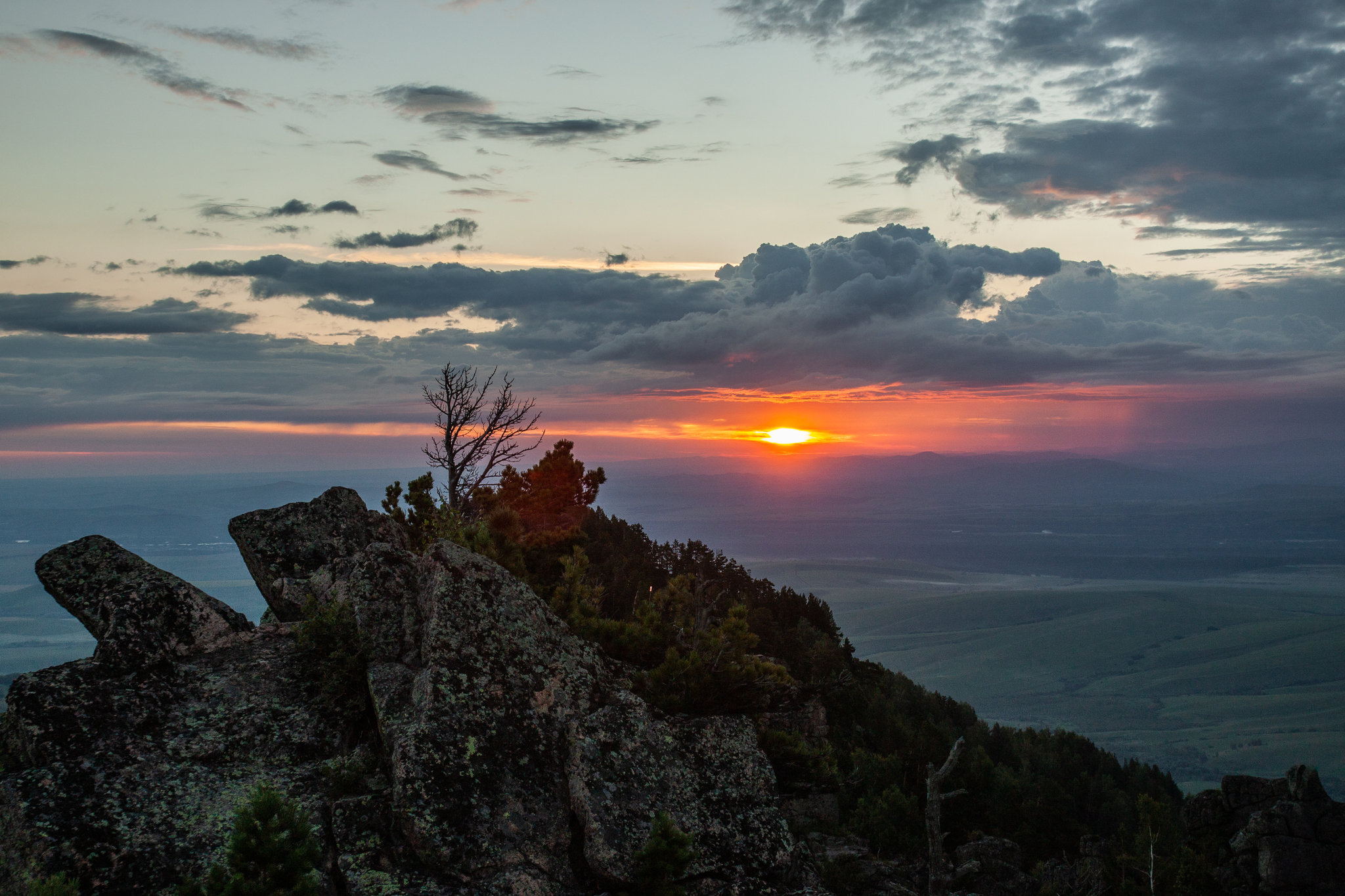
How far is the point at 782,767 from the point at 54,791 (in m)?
10.0

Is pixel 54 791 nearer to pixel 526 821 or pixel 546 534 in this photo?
pixel 526 821

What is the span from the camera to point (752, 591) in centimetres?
5525

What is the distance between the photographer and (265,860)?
26.1ft

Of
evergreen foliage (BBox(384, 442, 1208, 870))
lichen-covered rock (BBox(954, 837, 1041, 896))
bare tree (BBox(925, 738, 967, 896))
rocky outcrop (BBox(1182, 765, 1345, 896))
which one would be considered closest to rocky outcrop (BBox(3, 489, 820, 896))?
evergreen foliage (BBox(384, 442, 1208, 870))

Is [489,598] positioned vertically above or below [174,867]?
above

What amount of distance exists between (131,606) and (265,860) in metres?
5.13

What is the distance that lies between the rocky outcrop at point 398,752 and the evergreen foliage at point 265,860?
106 centimetres

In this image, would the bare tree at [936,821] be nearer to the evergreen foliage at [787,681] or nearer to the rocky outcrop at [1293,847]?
the evergreen foliage at [787,681]

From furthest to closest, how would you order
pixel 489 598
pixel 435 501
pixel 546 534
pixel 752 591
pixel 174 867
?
pixel 752 591
pixel 546 534
pixel 435 501
pixel 489 598
pixel 174 867

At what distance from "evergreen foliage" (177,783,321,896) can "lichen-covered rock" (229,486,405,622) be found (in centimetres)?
684

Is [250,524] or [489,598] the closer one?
[489,598]

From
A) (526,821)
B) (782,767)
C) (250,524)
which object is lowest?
(782,767)

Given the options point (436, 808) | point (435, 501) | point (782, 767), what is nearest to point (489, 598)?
point (436, 808)

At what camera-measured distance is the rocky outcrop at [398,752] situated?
914 centimetres
